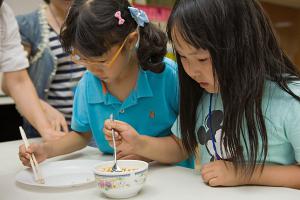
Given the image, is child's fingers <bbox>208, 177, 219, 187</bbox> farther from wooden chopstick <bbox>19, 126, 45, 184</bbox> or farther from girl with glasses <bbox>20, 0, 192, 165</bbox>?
wooden chopstick <bbox>19, 126, 45, 184</bbox>

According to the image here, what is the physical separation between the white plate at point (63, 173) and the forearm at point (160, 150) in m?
0.13

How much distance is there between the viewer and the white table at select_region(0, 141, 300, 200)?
706mm

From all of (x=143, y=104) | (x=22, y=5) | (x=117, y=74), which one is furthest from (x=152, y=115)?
(x=22, y=5)

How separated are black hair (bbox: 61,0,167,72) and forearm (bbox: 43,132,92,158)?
261 mm

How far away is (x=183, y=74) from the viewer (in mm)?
875

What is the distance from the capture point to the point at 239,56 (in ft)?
2.48

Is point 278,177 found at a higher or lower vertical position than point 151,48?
lower

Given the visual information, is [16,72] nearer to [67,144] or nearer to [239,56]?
[67,144]

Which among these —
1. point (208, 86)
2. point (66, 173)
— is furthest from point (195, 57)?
point (66, 173)

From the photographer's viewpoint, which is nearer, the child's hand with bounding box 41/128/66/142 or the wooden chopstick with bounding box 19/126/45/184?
the wooden chopstick with bounding box 19/126/45/184

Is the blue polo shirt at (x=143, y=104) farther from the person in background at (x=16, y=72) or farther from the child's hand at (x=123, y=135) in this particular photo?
the person in background at (x=16, y=72)

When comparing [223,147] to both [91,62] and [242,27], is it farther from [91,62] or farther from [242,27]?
[91,62]

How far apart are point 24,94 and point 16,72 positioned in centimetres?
8

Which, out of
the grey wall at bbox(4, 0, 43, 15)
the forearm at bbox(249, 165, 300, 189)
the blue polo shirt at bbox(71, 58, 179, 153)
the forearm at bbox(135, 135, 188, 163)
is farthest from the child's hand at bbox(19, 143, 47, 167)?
the grey wall at bbox(4, 0, 43, 15)
